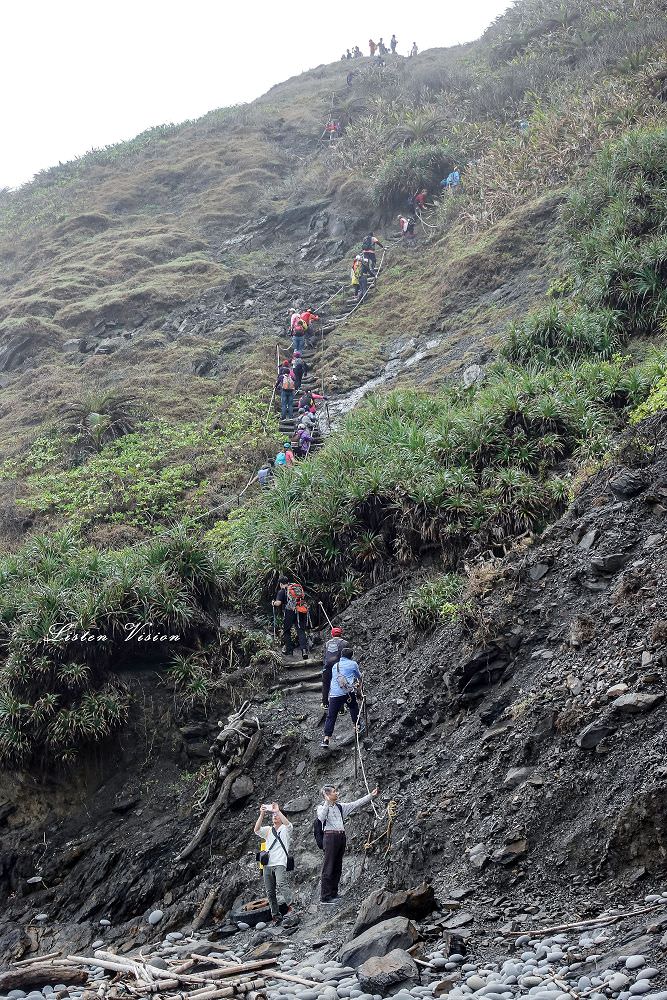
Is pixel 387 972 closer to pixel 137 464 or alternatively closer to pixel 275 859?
pixel 275 859

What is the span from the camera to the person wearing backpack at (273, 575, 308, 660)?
14.5 m

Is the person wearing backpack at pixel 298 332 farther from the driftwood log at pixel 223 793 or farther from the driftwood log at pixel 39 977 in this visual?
the driftwood log at pixel 39 977

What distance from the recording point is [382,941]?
7594 mm

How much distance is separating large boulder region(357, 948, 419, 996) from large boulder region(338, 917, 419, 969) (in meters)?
0.38

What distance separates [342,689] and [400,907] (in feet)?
12.9

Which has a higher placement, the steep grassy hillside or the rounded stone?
the steep grassy hillside

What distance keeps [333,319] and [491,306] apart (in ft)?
22.6

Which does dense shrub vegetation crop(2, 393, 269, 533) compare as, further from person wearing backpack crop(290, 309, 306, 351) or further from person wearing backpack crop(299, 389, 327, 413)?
person wearing backpack crop(290, 309, 306, 351)

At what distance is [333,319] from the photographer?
2988 centimetres

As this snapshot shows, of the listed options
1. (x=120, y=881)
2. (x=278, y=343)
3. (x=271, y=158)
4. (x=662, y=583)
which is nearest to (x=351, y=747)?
(x=120, y=881)

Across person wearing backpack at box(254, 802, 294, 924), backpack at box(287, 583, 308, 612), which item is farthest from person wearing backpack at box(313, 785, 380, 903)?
backpack at box(287, 583, 308, 612)

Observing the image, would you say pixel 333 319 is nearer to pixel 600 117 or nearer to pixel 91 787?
pixel 600 117

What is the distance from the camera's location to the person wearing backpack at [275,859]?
32.8 ft

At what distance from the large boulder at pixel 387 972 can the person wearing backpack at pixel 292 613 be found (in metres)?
7.37
